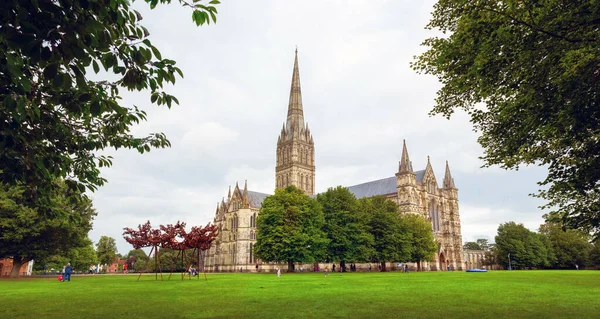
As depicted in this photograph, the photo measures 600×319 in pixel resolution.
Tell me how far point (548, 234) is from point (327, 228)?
7781 cm

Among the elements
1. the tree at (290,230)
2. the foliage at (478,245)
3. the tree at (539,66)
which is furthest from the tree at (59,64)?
the foliage at (478,245)

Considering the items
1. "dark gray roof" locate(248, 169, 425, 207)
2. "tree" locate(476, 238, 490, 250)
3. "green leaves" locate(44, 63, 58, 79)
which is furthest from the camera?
"tree" locate(476, 238, 490, 250)

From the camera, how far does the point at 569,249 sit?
9538 centimetres

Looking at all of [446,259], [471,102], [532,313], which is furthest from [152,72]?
[446,259]

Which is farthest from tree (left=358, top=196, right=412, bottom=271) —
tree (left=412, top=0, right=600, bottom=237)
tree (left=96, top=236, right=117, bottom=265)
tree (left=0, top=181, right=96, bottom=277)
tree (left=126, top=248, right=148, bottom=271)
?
tree (left=126, top=248, right=148, bottom=271)

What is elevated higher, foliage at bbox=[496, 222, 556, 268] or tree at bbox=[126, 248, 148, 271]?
foliage at bbox=[496, 222, 556, 268]

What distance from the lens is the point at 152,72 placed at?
220 inches

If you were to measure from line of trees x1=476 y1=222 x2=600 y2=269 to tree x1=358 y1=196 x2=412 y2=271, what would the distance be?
4357cm

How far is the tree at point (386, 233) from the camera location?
6091 cm

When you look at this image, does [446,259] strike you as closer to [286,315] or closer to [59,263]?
[59,263]

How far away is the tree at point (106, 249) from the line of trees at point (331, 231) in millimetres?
58583

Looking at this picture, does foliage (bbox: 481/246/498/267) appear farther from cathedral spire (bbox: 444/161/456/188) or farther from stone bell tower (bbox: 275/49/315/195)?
stone bell tower (bbox: 275/49/315/195)

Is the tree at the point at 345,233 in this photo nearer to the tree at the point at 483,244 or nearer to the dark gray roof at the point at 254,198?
the dark gray roof at the point at 254,198

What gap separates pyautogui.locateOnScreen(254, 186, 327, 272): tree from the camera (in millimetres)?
53375
